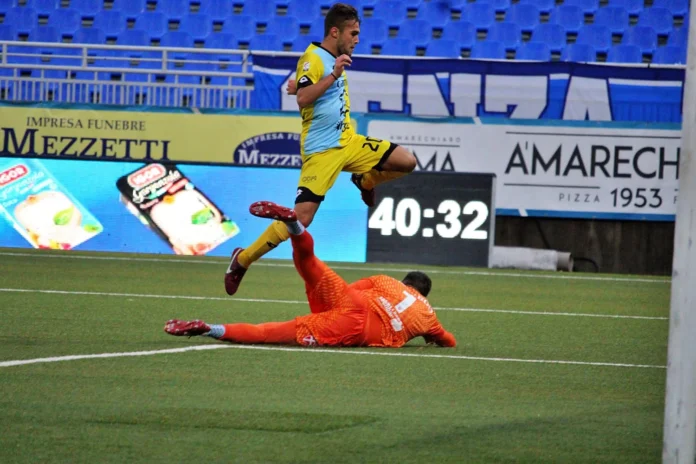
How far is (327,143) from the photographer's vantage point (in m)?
7.77

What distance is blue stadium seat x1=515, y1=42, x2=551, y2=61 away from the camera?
20250 millimetres

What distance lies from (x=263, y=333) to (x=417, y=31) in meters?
14.7

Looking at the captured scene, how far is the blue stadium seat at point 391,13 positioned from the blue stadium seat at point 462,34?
84 cm

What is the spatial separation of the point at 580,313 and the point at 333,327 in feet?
12.8

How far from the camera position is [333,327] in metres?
6.70

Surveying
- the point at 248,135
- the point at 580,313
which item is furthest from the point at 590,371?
the point at 248,135

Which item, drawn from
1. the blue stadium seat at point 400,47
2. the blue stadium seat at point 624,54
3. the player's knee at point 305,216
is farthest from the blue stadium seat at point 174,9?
the player's knee at point 305,216

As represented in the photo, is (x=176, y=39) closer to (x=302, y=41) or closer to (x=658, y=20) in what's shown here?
(x=302, y=41)

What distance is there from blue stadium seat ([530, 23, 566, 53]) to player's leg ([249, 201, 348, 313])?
1449 cm

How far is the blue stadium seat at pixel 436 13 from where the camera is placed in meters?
20.7

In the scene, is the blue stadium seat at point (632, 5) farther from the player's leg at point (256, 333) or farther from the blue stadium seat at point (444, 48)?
the player's leg at point (256, 333)

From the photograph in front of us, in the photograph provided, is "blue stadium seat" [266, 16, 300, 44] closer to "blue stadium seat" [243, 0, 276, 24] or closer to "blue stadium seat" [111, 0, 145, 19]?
Result: "blue stadium seat" [243, 0, 276, 24]

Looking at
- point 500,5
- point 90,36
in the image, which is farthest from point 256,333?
point 90,36

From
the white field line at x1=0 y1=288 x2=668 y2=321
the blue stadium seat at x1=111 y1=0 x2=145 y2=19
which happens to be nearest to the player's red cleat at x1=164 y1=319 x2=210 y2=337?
the white field line at x1=0 y1=288 x2=668 y2=321
